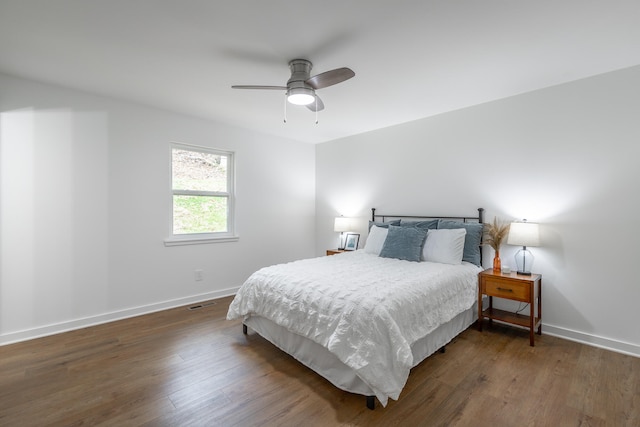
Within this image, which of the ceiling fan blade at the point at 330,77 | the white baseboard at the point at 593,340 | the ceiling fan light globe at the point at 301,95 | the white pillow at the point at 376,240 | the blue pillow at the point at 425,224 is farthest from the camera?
the white pillow at the point at 376,240

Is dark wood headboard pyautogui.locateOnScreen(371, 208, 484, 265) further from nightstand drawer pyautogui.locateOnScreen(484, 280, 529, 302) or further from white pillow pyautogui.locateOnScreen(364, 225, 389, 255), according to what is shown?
nightstand drawer pyautogui.locateOnScreen(484, 280, 529, 302)

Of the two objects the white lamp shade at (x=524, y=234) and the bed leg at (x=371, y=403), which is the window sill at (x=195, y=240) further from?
the white lamp shade at (x=524, y=234)

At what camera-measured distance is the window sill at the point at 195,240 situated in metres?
3.71

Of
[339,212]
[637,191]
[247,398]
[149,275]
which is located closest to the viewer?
[247,398]

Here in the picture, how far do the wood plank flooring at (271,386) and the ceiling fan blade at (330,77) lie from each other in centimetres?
219

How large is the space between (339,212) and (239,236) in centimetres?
170

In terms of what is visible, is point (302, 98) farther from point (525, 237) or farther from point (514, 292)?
point (514, 292)

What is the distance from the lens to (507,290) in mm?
2744

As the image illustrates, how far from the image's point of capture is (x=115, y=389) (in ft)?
6.64

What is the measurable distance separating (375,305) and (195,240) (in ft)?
9.36

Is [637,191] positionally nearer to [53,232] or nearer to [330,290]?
[330,290]

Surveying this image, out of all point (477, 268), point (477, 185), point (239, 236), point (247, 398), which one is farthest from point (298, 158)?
point (247, 398)

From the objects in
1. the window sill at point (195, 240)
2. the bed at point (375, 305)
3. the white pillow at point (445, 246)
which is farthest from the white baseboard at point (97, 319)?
the white pillow at point (445, 246)

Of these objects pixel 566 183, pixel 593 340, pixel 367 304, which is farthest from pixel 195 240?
pixel 593 340
